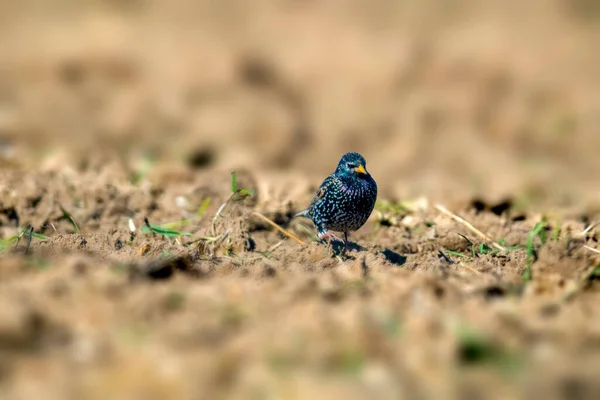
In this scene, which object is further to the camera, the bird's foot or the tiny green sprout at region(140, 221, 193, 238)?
the bird's foot

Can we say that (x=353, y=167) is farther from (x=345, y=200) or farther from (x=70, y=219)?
(x=70, y=219)

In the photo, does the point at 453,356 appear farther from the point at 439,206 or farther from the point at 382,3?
the point at 382,3

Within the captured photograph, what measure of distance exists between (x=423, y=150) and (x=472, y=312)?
28.9 ft

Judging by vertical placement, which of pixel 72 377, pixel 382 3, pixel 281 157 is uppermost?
pixel 382 3

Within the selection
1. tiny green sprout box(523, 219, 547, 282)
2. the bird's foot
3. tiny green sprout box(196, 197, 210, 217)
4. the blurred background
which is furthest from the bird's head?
the blurred background

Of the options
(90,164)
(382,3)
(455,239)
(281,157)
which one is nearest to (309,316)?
(455,239)

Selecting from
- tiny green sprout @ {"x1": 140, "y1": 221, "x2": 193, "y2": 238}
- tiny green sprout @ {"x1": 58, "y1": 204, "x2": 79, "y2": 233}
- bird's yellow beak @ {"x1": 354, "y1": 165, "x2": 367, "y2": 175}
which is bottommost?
tiny green sprout @ {"x1": 58, "y1": 204, "x2": 79, "y2": 233}

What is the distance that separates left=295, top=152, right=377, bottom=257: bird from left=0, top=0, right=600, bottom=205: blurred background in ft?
Result: 13.0

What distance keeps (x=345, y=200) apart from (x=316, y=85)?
23.0 feet

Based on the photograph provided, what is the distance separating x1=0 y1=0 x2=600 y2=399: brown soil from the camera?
3502 mm

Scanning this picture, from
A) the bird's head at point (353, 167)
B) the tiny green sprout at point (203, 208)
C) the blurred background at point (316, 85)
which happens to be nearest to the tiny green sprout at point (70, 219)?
the tiny green sprout at point (203, 208)

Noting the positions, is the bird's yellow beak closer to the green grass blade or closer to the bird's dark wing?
the bird's dark wing

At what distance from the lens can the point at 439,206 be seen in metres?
7.30

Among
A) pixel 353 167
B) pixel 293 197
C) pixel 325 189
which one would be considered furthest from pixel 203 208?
pixel 353 167
